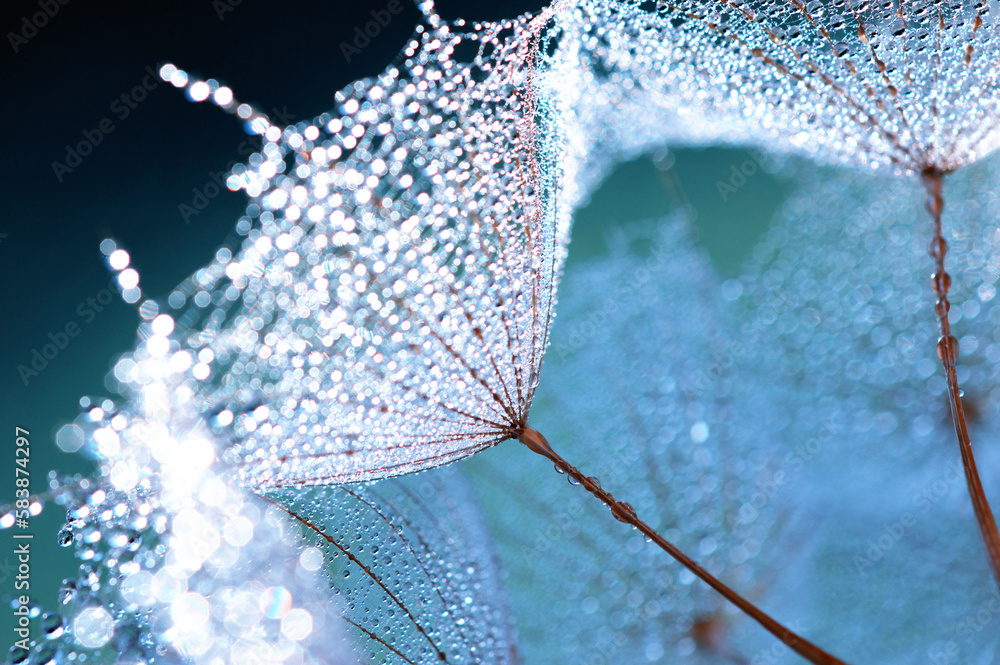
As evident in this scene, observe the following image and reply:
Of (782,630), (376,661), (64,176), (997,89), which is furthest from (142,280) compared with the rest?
(997,89)

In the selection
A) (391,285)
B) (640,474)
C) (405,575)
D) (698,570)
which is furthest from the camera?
(640,474)

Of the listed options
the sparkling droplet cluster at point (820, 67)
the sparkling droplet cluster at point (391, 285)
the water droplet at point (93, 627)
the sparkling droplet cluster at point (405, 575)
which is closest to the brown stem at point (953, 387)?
the sparkling droplet cluster at point (820, 67)

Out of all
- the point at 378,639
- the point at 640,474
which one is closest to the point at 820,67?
the point at 640,474

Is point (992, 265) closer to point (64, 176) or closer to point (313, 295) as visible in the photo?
point (313, 295)

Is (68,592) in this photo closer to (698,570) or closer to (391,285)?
(391,285)

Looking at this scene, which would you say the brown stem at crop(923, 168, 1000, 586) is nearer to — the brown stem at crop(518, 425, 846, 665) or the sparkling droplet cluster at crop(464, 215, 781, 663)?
the brown stem at crop(518, 425, 846, 665)
